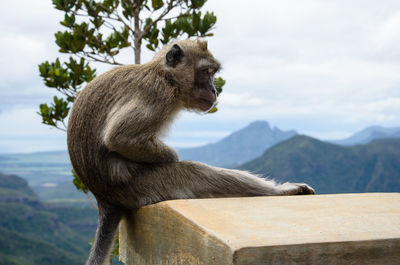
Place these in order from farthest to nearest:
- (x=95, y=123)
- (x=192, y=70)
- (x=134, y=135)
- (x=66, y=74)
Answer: (x=66, y=74)
(x=192, y=70)
(x=95, y=123)
(x=134, y=135)

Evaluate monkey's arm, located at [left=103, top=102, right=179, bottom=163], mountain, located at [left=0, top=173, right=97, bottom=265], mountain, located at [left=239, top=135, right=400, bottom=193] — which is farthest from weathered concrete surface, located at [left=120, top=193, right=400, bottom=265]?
mountain, located at [left=239, top=135, right=400, bottom=193]

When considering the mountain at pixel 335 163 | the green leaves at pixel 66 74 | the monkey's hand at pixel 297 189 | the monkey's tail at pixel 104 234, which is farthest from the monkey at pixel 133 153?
the mountain at pixel 335 163

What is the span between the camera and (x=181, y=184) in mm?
3564

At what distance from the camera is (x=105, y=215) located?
3807 mm

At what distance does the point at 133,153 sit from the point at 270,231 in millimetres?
1350

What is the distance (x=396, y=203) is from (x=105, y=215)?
96.6 inches

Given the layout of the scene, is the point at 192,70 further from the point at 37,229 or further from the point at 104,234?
the point at 37,229

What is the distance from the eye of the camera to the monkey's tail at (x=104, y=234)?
379 centimetres

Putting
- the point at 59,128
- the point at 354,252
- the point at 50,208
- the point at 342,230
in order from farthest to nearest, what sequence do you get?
the point at 50,208, the point at 59,128, the point at 342,230, the point at 354,252

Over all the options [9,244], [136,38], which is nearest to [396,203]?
[136,38]

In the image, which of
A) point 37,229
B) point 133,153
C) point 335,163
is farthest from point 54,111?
point 335,163

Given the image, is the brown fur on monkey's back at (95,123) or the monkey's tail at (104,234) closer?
the brown fur on monkey's back at (95,123)

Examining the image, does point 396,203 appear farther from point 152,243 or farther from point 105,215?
point 105,215

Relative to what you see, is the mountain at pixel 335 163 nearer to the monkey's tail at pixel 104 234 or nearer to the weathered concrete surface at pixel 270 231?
the monkey's tail at pixel 104 234
